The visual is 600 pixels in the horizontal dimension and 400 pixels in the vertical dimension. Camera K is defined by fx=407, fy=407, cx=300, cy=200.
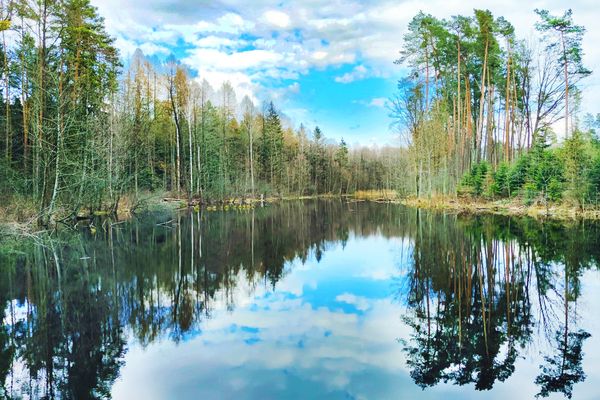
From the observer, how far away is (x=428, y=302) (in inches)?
269

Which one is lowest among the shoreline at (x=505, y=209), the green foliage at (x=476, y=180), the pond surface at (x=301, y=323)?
the pond surface at (x=301, y=323)

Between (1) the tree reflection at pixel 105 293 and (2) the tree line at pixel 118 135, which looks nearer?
(1) the tree reflection at pixel 105 293

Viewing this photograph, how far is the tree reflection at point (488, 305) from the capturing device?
441 cm

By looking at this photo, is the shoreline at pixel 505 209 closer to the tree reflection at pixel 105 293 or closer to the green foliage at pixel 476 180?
the green foliage at pixel 476 180

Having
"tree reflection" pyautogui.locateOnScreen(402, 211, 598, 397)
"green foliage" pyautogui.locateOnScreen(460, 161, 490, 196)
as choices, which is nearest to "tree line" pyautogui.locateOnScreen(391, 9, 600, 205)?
"green foliage" pyautogui.locateOnScreen(460, 161, 490, 196)

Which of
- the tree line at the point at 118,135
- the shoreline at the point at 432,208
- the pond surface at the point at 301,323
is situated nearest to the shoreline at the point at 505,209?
the shoreline at the point at 432,208

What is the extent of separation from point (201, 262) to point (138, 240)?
4701 millimetres

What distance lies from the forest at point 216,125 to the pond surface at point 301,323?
7.06 metres

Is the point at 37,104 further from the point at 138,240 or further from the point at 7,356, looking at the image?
the point at 7,356

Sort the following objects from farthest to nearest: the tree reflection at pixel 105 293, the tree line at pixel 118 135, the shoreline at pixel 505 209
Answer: the shoreline at pixel 505 209 < the tree line at pixel 118 135 < the tree reflection at pixel 105 293

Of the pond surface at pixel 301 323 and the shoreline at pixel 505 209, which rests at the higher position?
the shoreline at pixel 505 209

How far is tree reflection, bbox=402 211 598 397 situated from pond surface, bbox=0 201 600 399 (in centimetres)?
2

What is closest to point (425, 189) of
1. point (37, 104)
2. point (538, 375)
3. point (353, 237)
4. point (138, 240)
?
point (353, 237)

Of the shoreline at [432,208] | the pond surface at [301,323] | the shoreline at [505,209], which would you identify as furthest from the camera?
the shoreline at [505,209]
